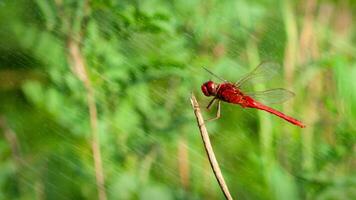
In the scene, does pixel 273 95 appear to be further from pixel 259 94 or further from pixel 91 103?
pixel 91 103

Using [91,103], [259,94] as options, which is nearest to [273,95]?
[259,94]

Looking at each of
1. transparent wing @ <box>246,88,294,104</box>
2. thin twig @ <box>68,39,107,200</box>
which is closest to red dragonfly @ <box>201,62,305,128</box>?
transparent wing @ <box>246,88,294,104</box>

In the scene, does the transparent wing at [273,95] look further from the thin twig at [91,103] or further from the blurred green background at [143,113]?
the thin twig at [91,103]

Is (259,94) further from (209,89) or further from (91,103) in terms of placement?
(91,103)

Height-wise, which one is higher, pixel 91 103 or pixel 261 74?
pixel 261 74

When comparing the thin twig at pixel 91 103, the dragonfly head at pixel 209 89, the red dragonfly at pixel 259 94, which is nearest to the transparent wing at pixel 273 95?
the red dragonfly at pixel 259 94

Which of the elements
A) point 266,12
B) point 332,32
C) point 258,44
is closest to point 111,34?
point 258,44

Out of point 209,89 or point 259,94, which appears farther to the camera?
point 259,94
